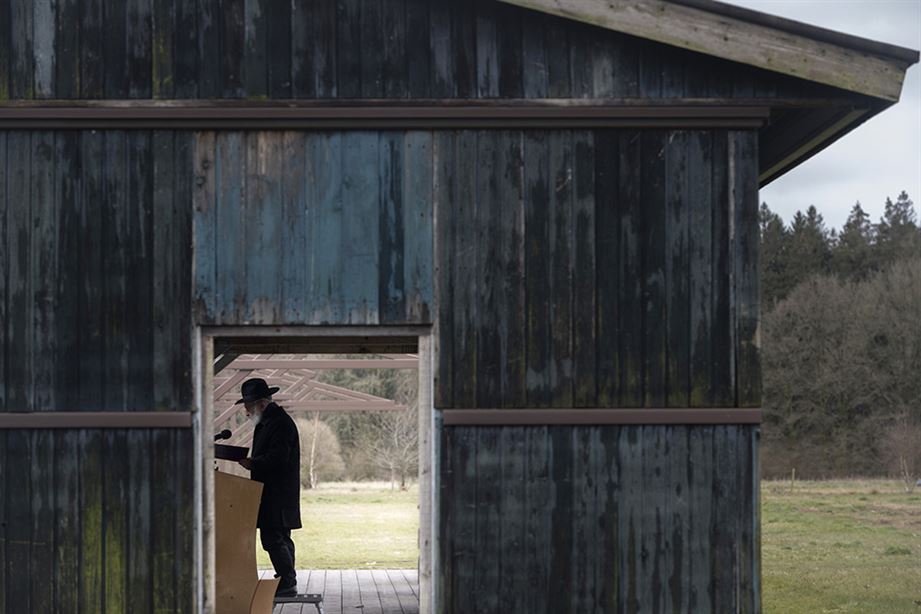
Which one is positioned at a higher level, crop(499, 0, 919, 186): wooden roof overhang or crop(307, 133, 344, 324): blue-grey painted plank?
crop(499, 0, 919, 186): wooden roof overhang

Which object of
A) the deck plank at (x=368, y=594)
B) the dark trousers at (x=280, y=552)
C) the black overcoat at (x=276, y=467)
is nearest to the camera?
the black overcoat at (x=276, y=467)

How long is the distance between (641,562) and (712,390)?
117 centimetres

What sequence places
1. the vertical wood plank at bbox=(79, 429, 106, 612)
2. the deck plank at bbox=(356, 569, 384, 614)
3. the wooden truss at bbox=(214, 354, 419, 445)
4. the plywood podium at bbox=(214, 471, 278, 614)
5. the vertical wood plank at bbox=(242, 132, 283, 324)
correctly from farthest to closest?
the wooden truss at bbox=(214, 354, 419, 445), the deck plank at bbox=(356, 569, 384, 614), the plywood podium at bbox=(214, 471, 278, 614), the vertical wood plank at bbox=(242, 132, 283, 324), the vertical wood plank at bbox=(79, 429, 106, 612)

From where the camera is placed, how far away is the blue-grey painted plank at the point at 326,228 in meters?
7.78

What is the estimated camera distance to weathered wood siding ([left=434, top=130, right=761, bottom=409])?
7.81 meters

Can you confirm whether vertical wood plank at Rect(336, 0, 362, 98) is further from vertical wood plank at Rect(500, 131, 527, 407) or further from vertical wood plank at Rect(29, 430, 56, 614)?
vertical wood plank at Rect(29, 430, 56, 614)

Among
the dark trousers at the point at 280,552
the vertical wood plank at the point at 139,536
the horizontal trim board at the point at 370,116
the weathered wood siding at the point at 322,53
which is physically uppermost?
the weathered wood siding at the point at 322,53

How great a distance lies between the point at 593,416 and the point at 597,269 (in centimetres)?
93

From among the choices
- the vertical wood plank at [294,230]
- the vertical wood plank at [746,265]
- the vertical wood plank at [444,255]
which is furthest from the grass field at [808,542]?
the vertical wood plank at [294,230]

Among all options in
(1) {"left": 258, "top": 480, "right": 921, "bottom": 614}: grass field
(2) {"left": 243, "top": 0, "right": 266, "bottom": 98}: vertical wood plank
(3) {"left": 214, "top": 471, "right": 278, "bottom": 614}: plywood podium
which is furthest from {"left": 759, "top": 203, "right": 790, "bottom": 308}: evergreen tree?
(2) {"left": 243, "top": 0, "right": 266, "bottom": 98}: vertical wood plank

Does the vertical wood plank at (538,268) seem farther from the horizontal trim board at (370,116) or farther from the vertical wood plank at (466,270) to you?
the vertical wood plank at (466,270)

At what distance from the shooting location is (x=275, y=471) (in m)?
10.2

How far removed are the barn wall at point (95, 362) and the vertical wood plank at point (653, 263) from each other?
288 cm

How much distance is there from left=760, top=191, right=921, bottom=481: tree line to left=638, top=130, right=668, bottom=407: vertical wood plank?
3714 centimetres
